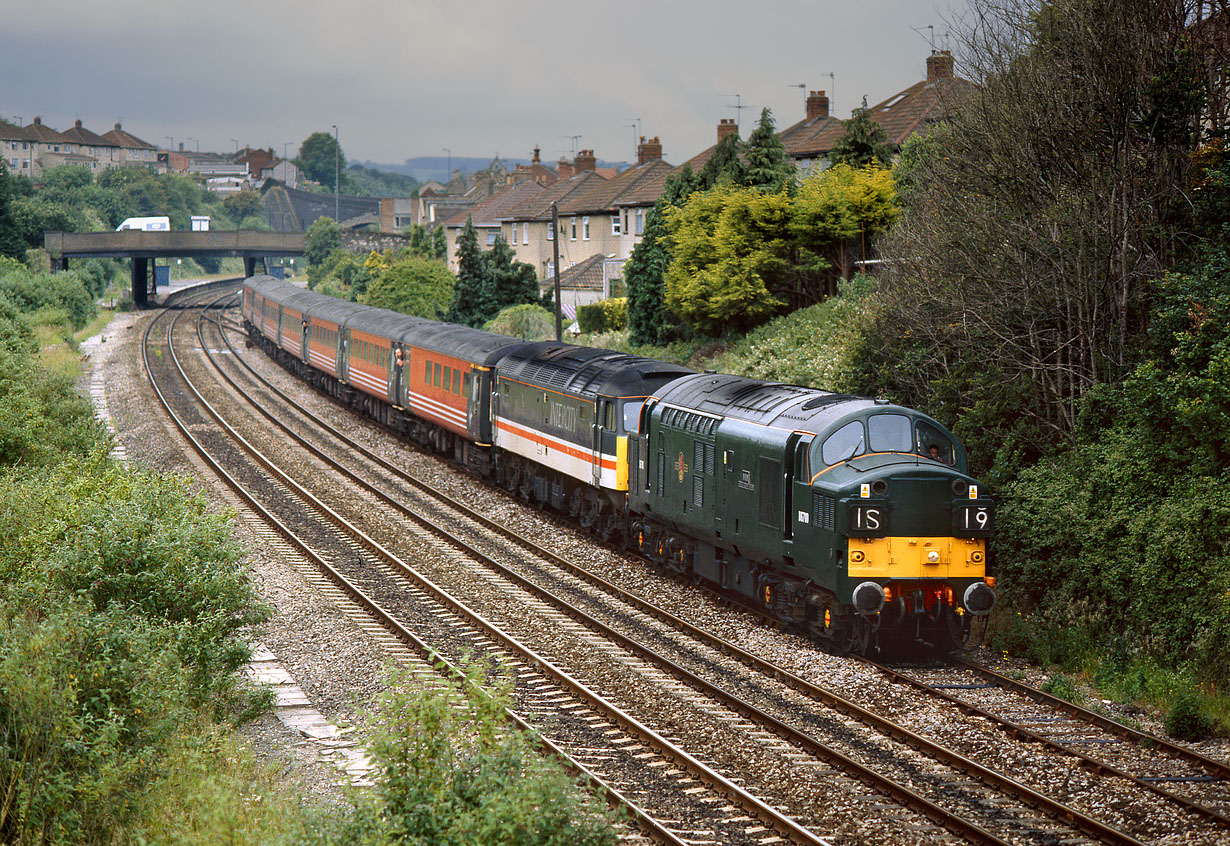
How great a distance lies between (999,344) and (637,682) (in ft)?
29.5

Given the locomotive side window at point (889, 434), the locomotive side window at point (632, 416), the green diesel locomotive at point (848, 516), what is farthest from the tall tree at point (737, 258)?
the locomotive side window at point (889, 434)

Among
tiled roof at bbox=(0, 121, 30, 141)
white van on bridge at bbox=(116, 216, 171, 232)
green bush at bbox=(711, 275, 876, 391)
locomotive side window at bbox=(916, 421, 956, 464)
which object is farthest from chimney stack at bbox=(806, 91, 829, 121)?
tiled roof at bbox=(0, 121, 30, 141)

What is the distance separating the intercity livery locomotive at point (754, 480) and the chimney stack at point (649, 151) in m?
40.1

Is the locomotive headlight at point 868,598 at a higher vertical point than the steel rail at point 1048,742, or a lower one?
higher

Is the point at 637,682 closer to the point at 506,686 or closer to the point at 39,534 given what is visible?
the point at 506,686

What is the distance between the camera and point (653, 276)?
4566 cm

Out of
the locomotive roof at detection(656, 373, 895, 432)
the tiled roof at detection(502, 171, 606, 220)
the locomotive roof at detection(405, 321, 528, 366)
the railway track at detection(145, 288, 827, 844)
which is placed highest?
the tiled roof at detection(502, 171, 606, 220)

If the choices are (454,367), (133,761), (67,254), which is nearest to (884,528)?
(133,761)

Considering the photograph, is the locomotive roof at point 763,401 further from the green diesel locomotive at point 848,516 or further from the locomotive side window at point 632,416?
the locomotive side window at point 632,416

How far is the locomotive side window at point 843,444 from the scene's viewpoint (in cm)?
1577

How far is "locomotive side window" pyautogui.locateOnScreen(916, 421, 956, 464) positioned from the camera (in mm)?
16016

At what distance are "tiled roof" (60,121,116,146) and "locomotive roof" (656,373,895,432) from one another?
A: 181041 millimetres

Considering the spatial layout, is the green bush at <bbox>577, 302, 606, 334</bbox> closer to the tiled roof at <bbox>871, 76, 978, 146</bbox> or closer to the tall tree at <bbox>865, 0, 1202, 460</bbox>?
the tiled roof at <bbox>871, 76, 978, 146</bbox>

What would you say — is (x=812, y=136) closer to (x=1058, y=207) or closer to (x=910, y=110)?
(x=910, y=110)
